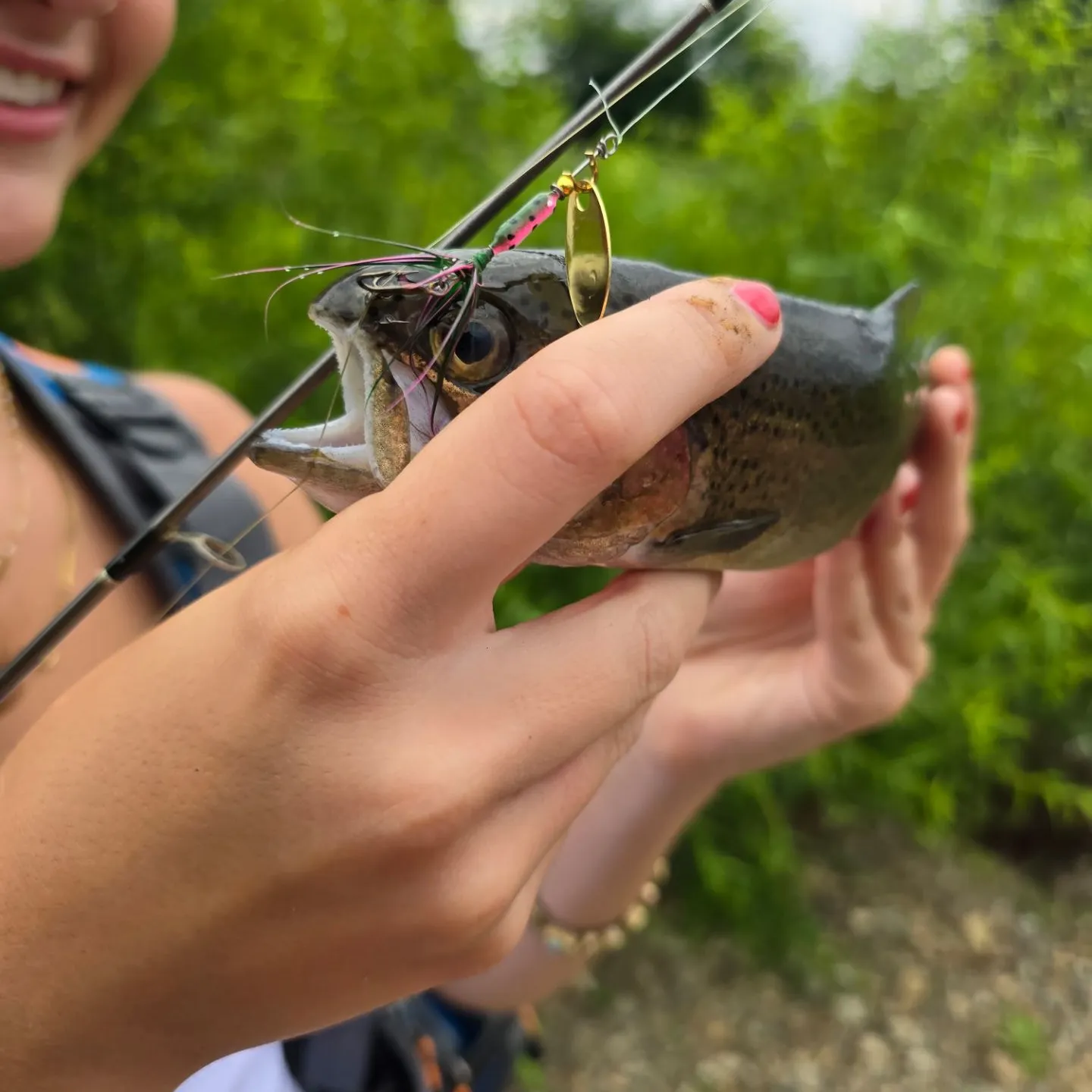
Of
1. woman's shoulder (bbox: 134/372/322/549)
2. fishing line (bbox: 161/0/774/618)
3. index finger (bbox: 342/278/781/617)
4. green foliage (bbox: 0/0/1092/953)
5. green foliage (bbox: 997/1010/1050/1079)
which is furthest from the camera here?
green foliage (bbox: 997/1010/1050/1079)

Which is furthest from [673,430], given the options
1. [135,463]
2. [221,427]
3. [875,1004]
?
[875,1004]

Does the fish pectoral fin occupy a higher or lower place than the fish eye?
lower

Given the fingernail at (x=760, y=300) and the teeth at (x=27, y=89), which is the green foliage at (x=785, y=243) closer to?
the teeth at (x=27, y=89)

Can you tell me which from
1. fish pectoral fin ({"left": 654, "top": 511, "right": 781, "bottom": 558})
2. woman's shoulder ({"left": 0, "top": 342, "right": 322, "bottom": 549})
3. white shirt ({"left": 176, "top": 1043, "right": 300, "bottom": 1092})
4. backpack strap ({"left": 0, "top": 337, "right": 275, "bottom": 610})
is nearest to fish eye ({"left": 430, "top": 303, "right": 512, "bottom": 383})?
fish pectoral fin ({"left": 654, "top": 511, "right": 781, "bottom": 558})

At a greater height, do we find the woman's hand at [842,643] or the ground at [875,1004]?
the woman's hand at [842,643]

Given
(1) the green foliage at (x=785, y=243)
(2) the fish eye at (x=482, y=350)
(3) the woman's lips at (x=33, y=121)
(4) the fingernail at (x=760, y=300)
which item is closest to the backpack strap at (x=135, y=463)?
(3) the woman's lips at (x=33, y=121)

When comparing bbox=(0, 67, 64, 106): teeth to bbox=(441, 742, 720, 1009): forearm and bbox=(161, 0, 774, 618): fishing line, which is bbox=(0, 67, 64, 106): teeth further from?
bbox=(441, 742, 720, 1009): forearm

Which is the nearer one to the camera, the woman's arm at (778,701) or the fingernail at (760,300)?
the fingernail at (760,300)

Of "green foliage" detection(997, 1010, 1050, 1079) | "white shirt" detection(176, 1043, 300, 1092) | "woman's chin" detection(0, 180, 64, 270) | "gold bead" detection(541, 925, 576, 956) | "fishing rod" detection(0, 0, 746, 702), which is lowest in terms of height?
"green foliage" detection(997, 1010, 1050, 1079)
